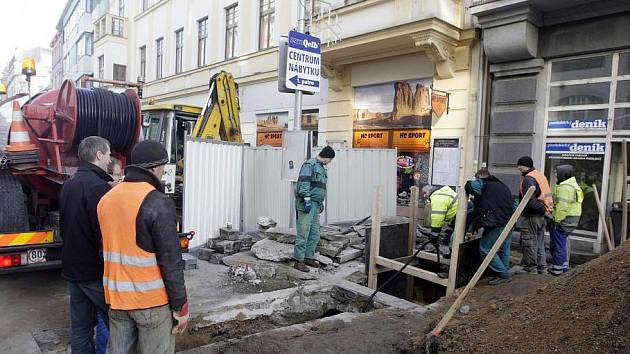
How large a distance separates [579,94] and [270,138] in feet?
28.6

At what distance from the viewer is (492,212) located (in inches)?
232

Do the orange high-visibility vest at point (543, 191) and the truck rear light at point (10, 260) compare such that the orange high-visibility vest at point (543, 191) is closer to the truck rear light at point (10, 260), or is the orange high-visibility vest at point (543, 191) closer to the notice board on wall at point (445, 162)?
the notice board on wall at point (445, 162)

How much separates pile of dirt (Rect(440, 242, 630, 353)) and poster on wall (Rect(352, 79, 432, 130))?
644 cm

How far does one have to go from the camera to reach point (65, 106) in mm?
4988

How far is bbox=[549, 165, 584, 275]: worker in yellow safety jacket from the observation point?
21.6 ft

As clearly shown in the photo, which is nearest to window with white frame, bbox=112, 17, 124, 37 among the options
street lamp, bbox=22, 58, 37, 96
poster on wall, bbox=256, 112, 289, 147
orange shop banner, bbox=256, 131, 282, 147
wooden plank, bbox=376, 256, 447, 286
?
poster on wall, bbox=256, 112, 289, 147

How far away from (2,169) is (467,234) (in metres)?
5.95

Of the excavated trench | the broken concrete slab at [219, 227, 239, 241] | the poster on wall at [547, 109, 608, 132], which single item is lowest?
the excavated trench

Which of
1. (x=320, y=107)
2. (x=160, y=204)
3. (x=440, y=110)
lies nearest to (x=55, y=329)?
(x=160, y=204)

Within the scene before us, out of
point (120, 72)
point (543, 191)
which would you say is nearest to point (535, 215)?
point (543, 191)

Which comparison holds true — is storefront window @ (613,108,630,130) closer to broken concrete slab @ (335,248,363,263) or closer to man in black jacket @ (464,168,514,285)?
man in black jacket @ (464,168,514,285)

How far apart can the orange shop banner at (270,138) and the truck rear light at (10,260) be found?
967 centimetres

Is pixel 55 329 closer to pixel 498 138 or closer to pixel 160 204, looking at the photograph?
pixel 160 204

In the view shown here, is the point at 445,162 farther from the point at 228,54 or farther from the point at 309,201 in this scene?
the point at 228,54
